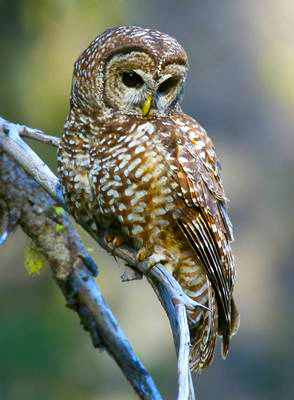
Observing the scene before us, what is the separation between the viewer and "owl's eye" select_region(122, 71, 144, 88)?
14.2 ft

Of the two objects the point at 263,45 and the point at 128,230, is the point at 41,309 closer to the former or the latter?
the point at 263,45

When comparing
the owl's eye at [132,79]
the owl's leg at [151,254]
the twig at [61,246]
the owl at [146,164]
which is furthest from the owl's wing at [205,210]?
the twig at [61,246]

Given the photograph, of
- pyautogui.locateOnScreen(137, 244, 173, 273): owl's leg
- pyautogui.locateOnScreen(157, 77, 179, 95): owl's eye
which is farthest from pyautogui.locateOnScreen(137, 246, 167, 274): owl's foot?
pyautogui.locateOnScreen(157, 77, 179, 95): owl's eye

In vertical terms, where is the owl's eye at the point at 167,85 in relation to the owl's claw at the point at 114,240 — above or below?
above

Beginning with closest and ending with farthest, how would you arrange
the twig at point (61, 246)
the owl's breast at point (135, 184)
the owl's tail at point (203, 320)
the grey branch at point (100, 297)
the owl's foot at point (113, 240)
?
the grey branch at point (100, 297)
the owl's breast at point (135, 184)
the owl's foot at point (113, 240)
the owl's tail at point (203, 320)
the twig at point (61, 246)

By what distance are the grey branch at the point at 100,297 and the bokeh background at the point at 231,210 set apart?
194 inches

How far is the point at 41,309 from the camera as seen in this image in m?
10.4

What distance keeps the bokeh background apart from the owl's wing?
5.08 m

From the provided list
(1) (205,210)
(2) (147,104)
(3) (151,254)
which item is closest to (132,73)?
(2) (147,104)

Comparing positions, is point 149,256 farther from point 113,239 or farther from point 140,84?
point 140,84

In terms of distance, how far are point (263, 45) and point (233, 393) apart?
3.74 meters

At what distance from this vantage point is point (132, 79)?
434cm

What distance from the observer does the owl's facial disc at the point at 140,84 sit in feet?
14.0

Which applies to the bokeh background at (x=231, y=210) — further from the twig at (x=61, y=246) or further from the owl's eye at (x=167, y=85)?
the owl's eye at (x=167, y=85)
